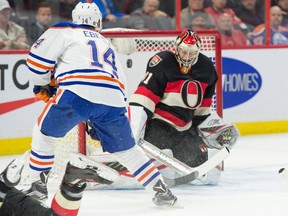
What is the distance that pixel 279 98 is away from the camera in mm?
7977

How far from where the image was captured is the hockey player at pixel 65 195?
3506 millimetres

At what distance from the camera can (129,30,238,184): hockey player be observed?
5391 millimetres

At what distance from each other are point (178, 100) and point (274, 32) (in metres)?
2.86

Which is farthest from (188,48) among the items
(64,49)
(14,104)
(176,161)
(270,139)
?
(270,139)

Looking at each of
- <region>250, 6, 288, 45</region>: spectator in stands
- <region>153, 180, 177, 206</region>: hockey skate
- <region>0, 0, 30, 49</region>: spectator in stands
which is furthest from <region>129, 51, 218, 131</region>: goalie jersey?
<region>250, 6, 288, 45</region>: spectator in stands

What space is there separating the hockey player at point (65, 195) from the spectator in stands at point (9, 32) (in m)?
3.09

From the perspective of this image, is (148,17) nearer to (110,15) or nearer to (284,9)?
(110,15)

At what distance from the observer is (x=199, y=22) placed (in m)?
7.87

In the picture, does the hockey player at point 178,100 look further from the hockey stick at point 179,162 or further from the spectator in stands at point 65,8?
the spectator in stands at point 65,8

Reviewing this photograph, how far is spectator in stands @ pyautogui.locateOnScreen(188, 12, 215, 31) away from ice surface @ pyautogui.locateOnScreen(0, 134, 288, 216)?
1601 mm

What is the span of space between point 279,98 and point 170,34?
2.26 metres

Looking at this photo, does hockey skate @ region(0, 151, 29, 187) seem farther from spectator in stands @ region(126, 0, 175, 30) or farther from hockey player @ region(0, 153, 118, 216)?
spectator in stands @ region(126, 0, 175, 30)

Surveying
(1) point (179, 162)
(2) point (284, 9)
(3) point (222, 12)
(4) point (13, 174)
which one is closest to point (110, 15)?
(3) point (222, 12)

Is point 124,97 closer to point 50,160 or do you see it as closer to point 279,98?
point 50,160
